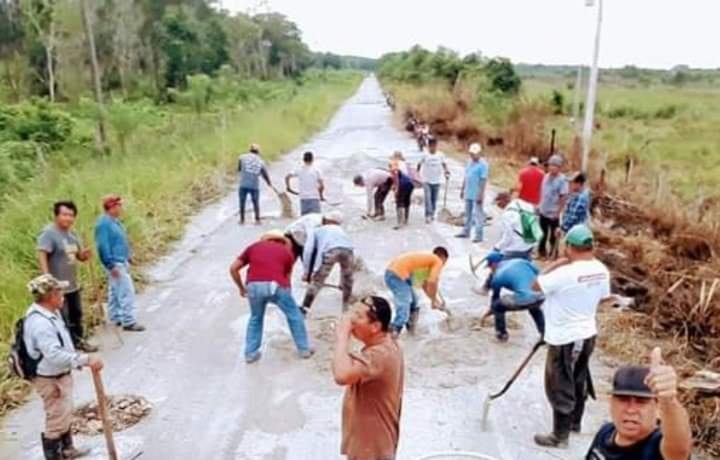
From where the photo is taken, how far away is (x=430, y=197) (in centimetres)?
1434

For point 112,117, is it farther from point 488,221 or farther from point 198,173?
point 488,221

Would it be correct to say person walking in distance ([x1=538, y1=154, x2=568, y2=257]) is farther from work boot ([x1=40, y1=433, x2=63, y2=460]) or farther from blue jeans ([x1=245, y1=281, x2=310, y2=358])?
work boot ([x1=40, y1=433, x2=63, y2=460])

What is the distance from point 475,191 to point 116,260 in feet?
21.4

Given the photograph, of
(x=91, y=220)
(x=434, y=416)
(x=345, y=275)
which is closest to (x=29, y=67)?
(x=91, y=220)

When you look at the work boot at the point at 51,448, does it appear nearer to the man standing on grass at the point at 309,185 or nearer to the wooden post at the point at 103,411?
the wooden post at the point at 103,411

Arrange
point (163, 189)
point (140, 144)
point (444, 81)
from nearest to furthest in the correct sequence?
point (163, 189)
point (140, 144)
point (444, 81)

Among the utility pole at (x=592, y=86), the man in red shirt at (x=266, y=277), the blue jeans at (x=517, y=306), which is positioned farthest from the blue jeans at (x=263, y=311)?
the utility pole at (x=592, y=86)

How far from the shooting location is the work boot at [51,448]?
18.3 feet

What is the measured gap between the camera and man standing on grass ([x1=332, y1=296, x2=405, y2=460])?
402 cm

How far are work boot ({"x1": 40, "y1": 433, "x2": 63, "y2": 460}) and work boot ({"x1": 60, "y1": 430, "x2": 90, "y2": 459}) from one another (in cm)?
10

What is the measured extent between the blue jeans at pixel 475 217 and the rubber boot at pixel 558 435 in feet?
23.3

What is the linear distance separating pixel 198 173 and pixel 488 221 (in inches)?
307

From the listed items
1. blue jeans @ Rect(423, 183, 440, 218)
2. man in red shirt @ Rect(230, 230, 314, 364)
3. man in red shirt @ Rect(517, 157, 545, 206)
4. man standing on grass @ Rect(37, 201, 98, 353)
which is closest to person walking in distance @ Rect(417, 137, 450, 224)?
blue jeans @ Rect(423, 183, 440, 218)

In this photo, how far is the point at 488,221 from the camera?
14.7m
